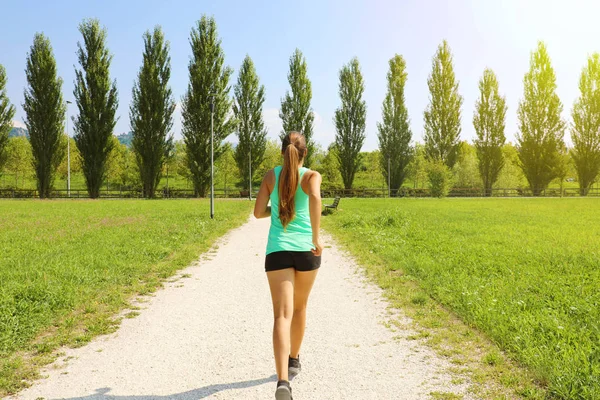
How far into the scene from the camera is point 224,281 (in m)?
7.39

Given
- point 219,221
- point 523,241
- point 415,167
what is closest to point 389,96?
point 415,167

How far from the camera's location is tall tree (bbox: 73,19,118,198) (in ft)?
130

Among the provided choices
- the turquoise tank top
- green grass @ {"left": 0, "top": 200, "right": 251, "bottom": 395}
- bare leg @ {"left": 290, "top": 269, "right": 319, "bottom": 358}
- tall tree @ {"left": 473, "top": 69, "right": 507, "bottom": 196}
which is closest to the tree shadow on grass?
bare leg @ {"left": 290, "top": 269, "right": 319, "bottom": 358}

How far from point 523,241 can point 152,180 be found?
37.6 meters

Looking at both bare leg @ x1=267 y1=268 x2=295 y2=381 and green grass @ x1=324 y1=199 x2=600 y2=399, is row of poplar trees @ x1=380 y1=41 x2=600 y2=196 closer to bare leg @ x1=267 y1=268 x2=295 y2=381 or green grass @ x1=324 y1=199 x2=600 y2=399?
green grass @ x1=324 y1=199 x2=600 y2=399

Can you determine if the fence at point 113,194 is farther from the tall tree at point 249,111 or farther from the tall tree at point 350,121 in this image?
the tall tree at point 350,121

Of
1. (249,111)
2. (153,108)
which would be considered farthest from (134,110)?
(249,111)

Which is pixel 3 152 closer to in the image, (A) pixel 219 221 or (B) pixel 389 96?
(A) pixel 219 221

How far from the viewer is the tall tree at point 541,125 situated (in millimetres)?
49188

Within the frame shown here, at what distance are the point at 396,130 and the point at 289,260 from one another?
167 feet

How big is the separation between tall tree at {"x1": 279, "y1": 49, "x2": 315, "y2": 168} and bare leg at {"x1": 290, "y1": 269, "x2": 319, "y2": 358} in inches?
1796

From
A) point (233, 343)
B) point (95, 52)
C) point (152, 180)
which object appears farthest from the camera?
point (152, 180)

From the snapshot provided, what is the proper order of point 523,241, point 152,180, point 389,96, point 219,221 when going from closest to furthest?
1. point 523,241
2. point 219,221
3. point 152,180
4. point 389,96

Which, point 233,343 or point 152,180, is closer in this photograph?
point 233,343
